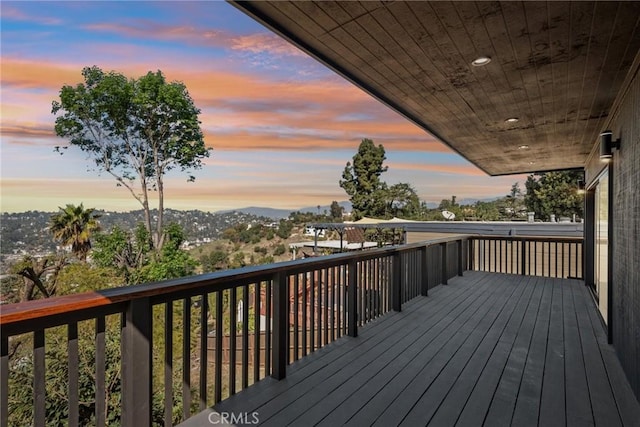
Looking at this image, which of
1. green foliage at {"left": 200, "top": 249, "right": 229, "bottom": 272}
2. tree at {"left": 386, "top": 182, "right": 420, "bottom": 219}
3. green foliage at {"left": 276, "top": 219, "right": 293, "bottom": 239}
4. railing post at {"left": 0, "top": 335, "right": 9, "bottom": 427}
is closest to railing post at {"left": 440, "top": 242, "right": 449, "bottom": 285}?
railing post at {"left": 0, "top": 335, "right": 9, "bottom": 427}

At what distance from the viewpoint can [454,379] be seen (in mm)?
2633

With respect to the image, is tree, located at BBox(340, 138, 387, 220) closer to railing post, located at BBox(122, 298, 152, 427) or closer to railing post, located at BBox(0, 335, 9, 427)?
railing post, located at BBox(122, 298, 152, 427)

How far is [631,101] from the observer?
2.73 metres

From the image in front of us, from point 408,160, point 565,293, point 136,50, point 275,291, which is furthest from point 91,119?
point 408,160

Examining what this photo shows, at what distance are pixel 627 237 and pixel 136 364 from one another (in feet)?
11.8

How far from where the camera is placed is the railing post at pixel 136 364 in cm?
171

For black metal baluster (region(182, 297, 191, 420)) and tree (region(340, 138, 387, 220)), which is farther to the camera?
tree (region(340, 138, 387, 220))

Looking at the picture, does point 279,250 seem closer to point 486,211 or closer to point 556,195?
point 486,211

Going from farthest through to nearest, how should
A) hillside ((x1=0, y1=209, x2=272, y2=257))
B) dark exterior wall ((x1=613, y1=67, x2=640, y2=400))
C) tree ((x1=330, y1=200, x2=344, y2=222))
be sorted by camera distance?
tree ((x1=330, y1=200, x2=344, y2=222)), hillside ((x1=0, y1=209, x2=272, y2=257)), dark exterior wall ((x1=613, y1=67, x2=640, y2=400))

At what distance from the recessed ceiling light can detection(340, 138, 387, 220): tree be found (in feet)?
86.4

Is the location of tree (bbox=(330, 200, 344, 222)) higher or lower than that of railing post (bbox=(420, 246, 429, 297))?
higher

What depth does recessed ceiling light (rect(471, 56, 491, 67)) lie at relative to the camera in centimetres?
274

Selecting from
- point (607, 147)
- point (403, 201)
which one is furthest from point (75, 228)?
point (403, 201)

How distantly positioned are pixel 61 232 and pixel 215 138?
10.2 metres
